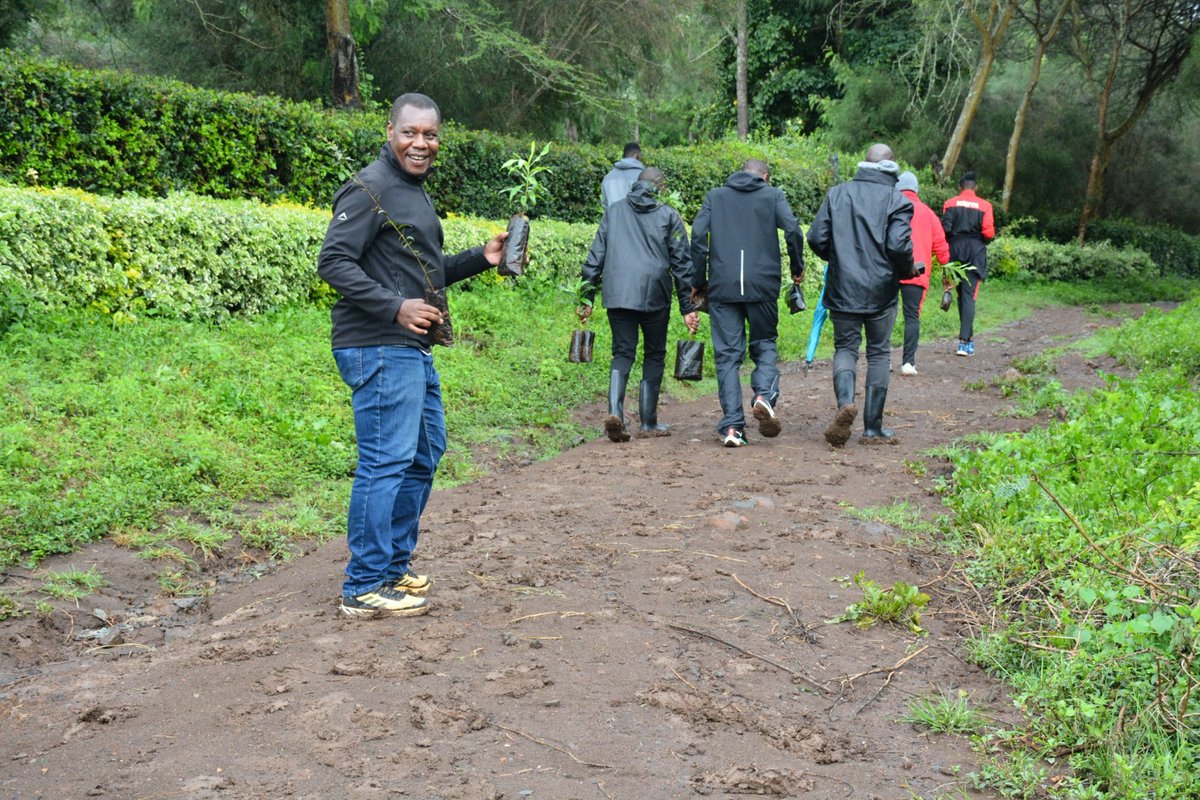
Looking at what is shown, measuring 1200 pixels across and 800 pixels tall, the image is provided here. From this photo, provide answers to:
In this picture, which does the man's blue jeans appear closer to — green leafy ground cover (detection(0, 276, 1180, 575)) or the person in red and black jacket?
green leafy ground cover (detection(0, 276, 1180, 575))

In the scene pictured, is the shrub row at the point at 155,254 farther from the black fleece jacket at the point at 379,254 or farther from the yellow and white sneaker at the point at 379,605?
the yellow and white sneaker at the point at 379,605

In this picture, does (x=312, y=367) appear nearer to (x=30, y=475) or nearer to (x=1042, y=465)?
(x=30, y=475)

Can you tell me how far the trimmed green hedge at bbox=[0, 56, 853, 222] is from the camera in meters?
10.2

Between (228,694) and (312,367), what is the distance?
17.7 feet

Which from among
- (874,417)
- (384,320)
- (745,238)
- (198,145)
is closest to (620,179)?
(745,238)

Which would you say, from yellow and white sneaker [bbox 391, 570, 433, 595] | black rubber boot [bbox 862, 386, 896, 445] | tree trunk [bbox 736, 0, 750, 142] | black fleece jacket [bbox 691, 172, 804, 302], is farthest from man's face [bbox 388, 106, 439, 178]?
tree trunk [bbox 736, 0, 750, 142]

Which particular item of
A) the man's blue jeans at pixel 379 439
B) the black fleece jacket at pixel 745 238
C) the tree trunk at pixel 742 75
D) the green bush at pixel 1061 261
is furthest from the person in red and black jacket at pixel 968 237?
the tree trunk at pixel 742 75

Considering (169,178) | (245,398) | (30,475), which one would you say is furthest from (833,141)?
(30,475)

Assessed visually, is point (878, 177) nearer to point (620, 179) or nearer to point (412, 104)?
point (620, 179)

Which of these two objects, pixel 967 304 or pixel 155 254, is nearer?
pixel 155 254

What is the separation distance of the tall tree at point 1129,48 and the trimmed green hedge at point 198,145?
1833 cm

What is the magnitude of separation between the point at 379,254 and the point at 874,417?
17.2 feet

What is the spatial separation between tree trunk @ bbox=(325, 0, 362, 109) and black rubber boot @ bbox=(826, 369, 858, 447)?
1069 cm

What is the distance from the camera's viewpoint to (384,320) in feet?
15.2
